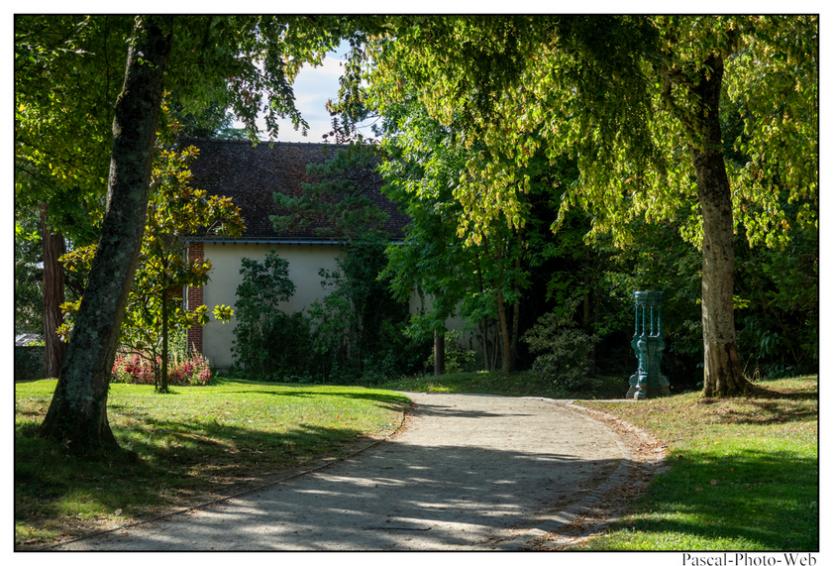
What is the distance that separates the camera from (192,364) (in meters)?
23.4

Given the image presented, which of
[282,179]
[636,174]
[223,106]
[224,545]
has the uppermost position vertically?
[282,179]

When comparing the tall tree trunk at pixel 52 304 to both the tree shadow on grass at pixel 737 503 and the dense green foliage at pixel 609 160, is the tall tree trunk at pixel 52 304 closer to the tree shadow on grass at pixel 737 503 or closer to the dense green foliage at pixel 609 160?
the dense green foliage at pixel 609 160

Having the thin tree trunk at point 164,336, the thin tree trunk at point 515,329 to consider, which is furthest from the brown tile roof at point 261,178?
the thin tree trunk at point 164,336

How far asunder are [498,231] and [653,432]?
Answer: 38.4ft

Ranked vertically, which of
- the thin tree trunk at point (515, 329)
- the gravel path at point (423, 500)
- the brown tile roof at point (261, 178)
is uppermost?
the brown tile roof at point (261, 178)

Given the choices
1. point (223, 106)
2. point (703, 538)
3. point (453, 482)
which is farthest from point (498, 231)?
point (703, 538)

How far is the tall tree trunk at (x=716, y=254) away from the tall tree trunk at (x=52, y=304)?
15631mm

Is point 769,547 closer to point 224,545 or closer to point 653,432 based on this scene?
point 224,545

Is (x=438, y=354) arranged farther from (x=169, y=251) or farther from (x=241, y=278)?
(x=169, y=251)

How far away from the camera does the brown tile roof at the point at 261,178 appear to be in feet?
99.8

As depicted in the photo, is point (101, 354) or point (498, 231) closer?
point (101, 354)

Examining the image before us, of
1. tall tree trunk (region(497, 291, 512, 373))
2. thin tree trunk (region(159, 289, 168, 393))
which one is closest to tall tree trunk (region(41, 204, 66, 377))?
thin tree trunk (region(159, 289, 168, 393))

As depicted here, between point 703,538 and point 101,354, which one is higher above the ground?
point 101,354

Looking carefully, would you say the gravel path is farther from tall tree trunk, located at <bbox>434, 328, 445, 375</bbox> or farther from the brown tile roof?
the brown tile roof
